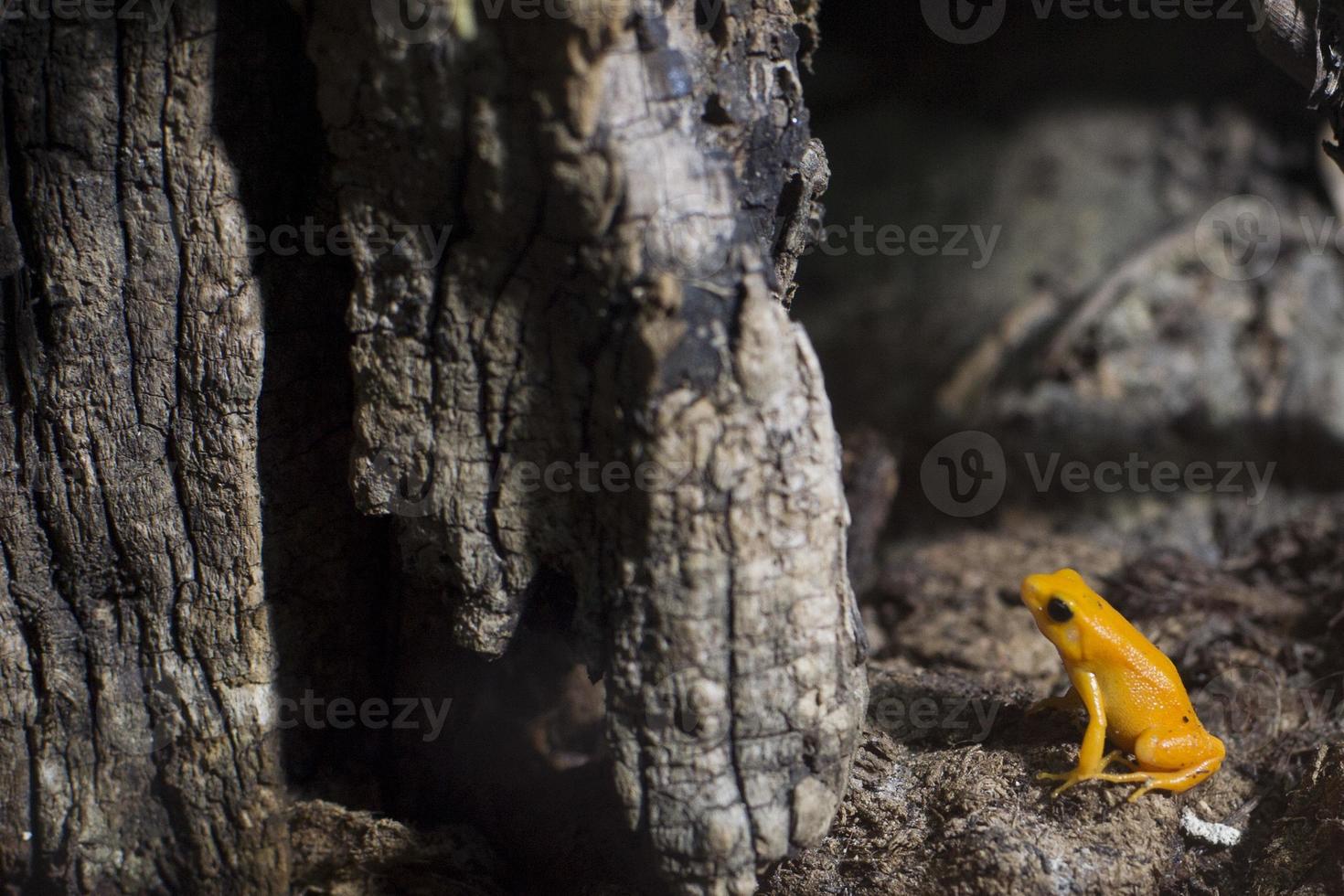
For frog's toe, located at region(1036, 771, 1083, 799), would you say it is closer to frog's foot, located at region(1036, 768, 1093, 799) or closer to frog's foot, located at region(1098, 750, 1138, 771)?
frog's foot, located at region(1036, 768, 1093, 799)

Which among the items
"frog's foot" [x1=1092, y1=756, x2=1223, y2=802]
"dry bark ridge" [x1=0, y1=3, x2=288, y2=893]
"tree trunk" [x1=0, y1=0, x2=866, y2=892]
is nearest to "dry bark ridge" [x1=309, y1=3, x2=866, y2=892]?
"tree trunk" [x1=0, y1=0, x2=866, y2=892]

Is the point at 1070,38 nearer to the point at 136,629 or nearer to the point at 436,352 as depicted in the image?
the point at 436,352

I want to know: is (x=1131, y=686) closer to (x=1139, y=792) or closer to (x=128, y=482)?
(x=1139, y=792)

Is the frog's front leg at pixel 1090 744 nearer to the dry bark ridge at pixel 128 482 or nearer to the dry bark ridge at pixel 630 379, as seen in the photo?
the dry bark ridge at pixel 630 379

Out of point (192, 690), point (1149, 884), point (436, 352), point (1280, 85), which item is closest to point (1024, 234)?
point (1280, 85)

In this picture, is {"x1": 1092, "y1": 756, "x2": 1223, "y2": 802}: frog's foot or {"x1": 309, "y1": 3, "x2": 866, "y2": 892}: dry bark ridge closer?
{"x1": 309, "y1": 3, "x2": 866, "y2": 892}: dry bark ridge

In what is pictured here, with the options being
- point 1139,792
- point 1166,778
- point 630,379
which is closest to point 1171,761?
point 1166,778
